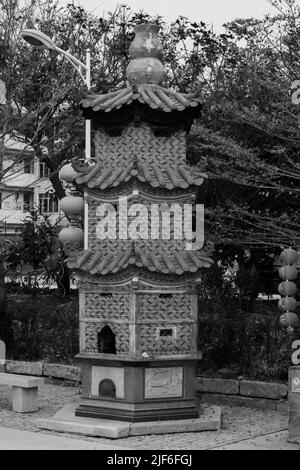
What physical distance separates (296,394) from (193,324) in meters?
1.94

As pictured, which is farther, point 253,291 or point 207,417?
point 253,291

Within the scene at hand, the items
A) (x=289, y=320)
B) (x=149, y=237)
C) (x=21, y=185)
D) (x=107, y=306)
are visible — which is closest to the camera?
(x=107, y=306)

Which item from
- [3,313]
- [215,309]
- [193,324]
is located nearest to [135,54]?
[193,324]

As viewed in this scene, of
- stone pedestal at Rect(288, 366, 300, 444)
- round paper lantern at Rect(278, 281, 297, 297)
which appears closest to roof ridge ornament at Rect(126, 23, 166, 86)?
round paper lantern at Rect(278, 281, 297, 297)

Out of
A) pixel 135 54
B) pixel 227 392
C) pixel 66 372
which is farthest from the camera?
pixel 66 372

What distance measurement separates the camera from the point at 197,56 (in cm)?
2025

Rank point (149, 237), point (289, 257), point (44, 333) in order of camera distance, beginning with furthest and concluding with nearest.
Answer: point (44, 333), point (289, 257), point (149, 237)

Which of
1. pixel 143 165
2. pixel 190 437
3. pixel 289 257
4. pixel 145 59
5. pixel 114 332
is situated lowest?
pixel 190 437

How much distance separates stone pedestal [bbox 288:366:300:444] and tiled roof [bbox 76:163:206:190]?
3.03 m

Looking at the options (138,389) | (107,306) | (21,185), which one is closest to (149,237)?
(107,306)

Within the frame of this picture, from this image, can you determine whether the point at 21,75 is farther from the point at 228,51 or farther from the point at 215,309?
the point at 215,309

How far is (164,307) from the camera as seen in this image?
10.9 metres

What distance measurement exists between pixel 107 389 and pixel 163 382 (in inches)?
32.3

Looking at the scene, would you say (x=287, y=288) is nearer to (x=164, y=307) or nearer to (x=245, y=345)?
(x=245, y=345)
